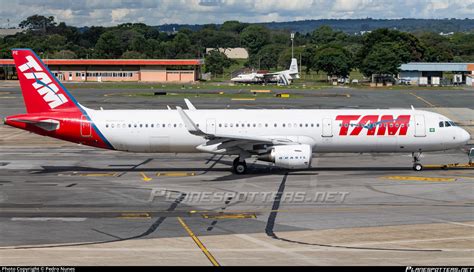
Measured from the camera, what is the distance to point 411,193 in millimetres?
40000

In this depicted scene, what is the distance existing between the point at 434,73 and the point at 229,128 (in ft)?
480

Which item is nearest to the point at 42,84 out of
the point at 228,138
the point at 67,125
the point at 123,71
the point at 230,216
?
the point at 67,125

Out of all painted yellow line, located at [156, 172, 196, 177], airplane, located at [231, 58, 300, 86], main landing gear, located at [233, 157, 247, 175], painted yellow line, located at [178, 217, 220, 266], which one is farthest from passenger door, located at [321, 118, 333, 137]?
airplane, located at [231, 58, 300, 86]

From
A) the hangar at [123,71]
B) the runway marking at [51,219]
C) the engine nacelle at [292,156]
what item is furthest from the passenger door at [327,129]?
the hangar at [123,71]

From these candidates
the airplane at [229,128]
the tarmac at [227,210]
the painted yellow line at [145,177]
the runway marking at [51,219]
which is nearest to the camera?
the tarmac at [227,210]

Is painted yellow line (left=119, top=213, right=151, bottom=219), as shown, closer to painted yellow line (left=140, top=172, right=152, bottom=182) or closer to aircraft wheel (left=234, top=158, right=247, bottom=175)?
painted yellow line (left=140, top=172, right=152, bottom=182)

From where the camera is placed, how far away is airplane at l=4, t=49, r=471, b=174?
4672cm

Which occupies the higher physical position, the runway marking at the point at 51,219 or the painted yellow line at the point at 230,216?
the runway marking at the point at 51,219

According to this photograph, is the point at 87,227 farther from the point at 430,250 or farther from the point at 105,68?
the point at 105,68

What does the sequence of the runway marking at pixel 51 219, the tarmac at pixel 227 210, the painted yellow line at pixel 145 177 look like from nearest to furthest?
1. the tarmac at pixel 227 210
2. the runway marking at pixel 51 219
3. the painted yellow line at pixel 145 177

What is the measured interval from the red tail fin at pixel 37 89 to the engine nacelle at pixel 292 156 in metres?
14.7

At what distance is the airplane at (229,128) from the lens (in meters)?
46.7

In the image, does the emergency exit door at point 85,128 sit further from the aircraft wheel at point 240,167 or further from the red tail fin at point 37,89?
the aircraft wheel at point 240,167

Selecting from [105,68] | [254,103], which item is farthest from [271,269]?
[105,68]
